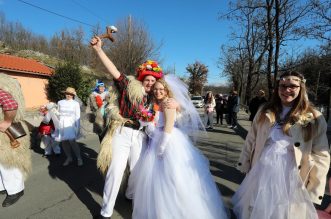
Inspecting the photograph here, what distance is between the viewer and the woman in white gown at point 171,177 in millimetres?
3045

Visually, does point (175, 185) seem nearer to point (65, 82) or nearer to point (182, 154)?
point (182, 154)

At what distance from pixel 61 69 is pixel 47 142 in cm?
1570

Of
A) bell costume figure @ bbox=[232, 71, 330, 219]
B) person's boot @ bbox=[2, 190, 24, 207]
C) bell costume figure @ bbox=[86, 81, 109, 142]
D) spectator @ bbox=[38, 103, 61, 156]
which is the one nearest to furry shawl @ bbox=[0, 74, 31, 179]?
person's boot @ bbox=[2, 190, 24, 207]

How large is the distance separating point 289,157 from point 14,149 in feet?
11.3

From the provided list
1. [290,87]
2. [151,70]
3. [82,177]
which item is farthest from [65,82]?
[290,87]

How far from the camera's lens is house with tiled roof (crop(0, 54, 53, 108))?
20.0 metres

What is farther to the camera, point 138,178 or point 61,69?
point 61,69

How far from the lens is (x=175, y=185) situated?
3082 millimetres

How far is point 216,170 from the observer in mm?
5996

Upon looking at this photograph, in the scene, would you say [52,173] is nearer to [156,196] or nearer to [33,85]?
[156,196]

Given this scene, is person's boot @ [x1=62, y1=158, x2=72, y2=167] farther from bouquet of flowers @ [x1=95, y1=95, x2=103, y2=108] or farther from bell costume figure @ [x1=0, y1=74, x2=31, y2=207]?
bell costume figure @ [x1=0, y1=74, x2=31, y2=207]

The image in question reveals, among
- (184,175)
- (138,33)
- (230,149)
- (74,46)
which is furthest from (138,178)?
(74,46)

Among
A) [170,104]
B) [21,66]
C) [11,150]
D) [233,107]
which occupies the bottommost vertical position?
[11,150]

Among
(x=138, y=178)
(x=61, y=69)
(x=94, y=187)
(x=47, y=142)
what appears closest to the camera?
(x=138, y=178)
